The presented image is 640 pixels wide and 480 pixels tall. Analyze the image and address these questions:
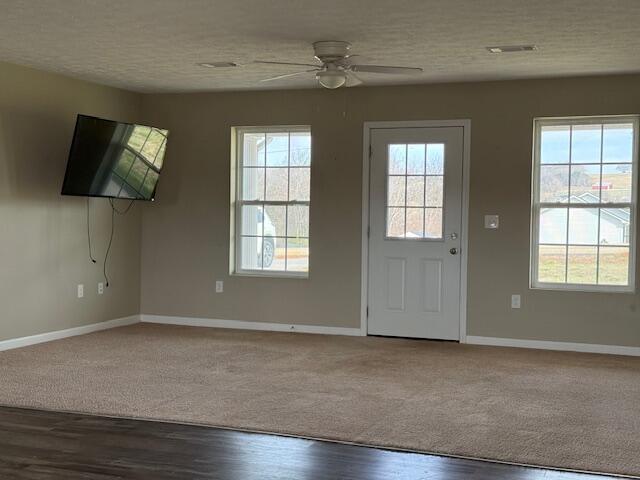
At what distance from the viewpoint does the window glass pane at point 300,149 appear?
25.1 feet

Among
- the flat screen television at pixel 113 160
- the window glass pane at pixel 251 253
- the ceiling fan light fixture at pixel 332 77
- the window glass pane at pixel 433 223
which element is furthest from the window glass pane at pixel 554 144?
the flat screen television at pixel 113 160

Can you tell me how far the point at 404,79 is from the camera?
6957 millimetres

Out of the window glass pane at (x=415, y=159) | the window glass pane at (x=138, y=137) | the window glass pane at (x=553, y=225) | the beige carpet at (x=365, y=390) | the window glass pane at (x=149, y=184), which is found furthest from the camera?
the window glass pane at (x=149, y=184)

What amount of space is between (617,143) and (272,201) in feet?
10.7

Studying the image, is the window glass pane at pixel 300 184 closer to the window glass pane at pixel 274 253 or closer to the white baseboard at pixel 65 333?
the window glass pane at pixel 274 253

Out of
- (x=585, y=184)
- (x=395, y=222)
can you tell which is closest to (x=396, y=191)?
(x=395, y=222)

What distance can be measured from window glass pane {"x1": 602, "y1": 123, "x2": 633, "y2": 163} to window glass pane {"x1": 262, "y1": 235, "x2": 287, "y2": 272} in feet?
10.3

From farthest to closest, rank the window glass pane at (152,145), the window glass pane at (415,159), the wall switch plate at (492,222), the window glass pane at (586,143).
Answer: the window glass pane at (152,145), the window glass pane at (415,159), the wall switch plate at (492,222), the window glass pane at (586,143)

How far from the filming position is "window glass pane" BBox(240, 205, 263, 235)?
790 centimetres

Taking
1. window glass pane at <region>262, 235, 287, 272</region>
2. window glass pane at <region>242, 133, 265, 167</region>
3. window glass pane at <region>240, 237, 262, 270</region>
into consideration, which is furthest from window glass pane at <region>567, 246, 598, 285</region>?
window glass pane at <region>242, 133, 265, 167</region>

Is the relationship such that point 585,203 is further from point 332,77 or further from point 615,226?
point 332,77

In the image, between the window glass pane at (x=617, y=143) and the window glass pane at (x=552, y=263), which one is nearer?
the window glass pane at (x=617, y=143)

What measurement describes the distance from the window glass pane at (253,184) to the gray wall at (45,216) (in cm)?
131

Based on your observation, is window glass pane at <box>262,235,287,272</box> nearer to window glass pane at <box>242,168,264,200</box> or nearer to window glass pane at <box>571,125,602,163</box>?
window glass pane at <box>242,168,264,200</box>
